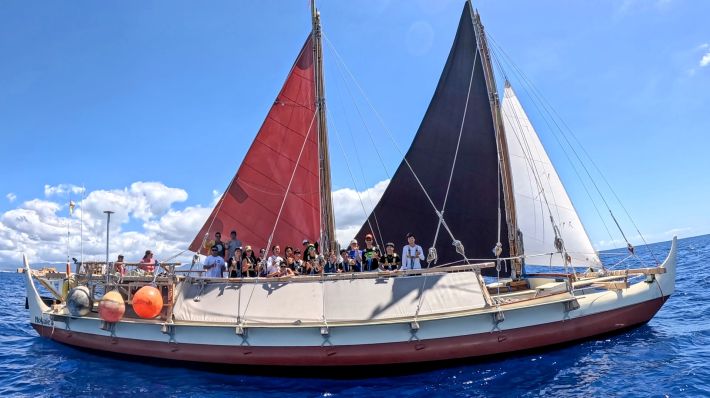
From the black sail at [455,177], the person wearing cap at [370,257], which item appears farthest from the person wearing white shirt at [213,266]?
the black sail at [455,177]

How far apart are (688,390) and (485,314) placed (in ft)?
13.4

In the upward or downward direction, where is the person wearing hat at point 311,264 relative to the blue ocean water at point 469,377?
upward

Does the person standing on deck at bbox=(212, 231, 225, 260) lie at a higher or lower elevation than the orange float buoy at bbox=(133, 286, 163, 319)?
higher

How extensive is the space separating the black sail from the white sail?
80 cm

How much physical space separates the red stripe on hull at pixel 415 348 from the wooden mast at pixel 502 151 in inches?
150

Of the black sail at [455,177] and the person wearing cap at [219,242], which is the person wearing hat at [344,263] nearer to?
the black sail at [455,177]

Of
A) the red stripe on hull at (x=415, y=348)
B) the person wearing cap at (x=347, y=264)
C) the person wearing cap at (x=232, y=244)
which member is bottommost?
the red stripe on hull at (x=415, y=348)

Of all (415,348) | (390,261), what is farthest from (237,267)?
(415,348)

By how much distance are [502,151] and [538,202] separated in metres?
2.24

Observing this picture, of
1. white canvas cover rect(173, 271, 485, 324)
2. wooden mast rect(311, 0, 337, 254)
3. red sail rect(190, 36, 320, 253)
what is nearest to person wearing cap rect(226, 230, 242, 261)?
red sail rect(190, 36, 320, 253)

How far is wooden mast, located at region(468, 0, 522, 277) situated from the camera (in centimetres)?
1478

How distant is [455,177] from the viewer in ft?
53.2

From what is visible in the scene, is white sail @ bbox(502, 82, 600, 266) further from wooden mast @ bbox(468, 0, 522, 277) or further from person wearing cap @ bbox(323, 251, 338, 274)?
person wearing cap @ bbox(323, 251, 338, 274)

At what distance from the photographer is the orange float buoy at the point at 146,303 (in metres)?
10.9
